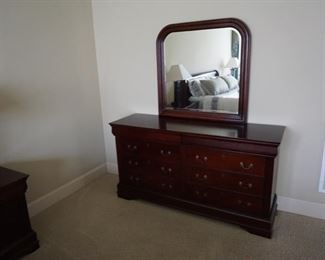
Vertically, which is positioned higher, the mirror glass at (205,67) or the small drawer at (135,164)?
the mirror glass at (205,67)

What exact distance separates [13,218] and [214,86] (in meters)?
1.85

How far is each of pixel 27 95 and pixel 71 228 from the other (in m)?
1.17

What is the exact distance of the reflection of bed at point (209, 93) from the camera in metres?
2.28

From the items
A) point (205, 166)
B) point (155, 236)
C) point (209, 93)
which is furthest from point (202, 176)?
point (209, 93)

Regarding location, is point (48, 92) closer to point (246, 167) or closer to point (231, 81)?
point (231, 81)

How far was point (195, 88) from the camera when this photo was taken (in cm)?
245

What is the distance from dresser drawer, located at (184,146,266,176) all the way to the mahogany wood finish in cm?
122

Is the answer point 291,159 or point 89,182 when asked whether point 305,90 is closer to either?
point 291,159

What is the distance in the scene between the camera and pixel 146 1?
2.44 meters

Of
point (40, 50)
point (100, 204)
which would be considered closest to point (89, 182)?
point (100, 204)

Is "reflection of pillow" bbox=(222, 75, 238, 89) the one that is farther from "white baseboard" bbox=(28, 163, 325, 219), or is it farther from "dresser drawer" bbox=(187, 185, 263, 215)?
"white baseboard" bbox=(28, 163, 325, 219)

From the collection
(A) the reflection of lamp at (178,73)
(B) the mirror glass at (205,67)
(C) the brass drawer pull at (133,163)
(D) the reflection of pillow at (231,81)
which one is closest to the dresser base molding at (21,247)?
(C) the brass drawer pull at (133,163)

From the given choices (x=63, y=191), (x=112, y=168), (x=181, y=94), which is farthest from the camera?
(x=112, y=168)

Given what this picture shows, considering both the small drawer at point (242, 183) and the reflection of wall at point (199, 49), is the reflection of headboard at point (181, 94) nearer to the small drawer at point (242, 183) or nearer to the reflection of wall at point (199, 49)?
the reflection of wall at point (199, 49)
